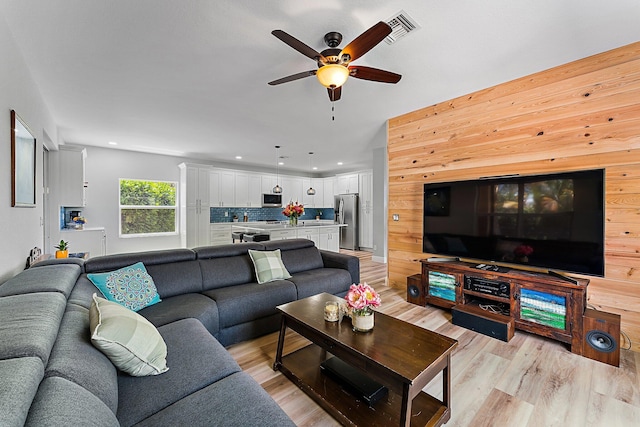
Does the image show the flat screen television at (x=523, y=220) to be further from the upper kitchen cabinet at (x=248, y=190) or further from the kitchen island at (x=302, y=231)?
the upper kitchen cabinet at (x=248, y=190)

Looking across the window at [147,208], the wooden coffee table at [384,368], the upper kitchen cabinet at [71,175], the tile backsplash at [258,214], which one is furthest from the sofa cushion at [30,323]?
the tile backsplash at [258,214]

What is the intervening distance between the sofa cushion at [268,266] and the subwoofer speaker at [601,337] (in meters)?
2.75

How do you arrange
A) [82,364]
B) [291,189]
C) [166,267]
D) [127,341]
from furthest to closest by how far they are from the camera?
1. [291,189]
2. [166,267]
3. [127,341]
4. [82,364]

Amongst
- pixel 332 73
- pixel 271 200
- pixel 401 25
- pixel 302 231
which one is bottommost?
pixel 302 231

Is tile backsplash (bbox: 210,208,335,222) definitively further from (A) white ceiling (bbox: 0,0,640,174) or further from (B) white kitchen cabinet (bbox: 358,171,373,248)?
(A) white ceiling (bbox: 0,0,640,174)

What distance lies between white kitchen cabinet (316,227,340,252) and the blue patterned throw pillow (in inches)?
180

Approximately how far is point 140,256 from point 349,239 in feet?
20.3

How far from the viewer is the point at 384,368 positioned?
4.53 feet

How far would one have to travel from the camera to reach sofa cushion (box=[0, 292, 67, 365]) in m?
0.90

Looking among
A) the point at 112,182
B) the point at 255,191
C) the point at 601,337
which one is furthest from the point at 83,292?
the point at 255,191

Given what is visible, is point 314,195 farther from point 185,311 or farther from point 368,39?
point 368,39

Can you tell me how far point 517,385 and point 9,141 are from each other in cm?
418

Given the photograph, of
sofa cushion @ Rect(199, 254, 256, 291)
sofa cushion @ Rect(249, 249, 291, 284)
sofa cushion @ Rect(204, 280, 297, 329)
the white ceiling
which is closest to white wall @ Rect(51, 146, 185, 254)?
the white ceiling

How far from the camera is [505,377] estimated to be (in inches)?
79.7
